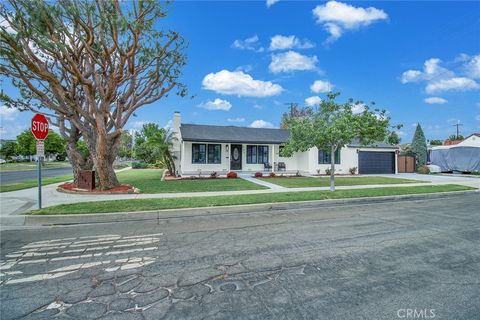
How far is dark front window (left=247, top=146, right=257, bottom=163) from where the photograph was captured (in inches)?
845

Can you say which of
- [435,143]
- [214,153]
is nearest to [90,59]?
[214,153]

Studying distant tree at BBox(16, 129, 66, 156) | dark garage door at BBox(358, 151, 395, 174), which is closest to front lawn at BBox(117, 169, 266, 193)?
dark garage door at BBox(358, 151, 395, 174)

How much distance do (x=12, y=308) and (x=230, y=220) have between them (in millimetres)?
4872

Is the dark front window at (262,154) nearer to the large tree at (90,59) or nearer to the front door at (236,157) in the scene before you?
the front door at (236,157)

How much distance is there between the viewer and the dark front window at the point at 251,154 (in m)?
21.5

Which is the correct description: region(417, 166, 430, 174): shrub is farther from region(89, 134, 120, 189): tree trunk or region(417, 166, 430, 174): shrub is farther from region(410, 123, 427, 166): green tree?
region(89, 134, 120, 189): tree trunk

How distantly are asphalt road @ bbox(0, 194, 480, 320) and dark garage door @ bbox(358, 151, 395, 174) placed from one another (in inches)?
733

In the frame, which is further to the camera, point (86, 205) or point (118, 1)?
point (118, 1)

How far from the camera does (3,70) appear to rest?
10.7 m

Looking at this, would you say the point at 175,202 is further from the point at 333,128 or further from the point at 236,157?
the point at 236,157

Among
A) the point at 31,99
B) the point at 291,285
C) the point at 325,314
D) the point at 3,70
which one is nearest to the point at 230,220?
the point at 291,285

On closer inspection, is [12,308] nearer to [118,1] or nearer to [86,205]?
[86,205]

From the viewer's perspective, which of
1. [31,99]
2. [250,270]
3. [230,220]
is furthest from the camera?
[31,99]

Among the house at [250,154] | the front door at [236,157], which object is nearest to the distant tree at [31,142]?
the house at [250,154]
